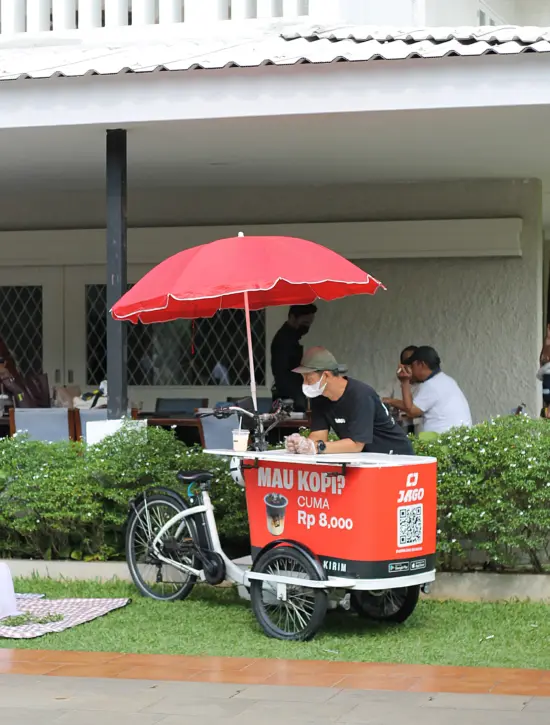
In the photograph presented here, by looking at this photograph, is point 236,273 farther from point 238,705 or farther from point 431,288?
point 431,288

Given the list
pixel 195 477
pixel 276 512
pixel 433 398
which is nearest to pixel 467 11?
pixel 433 398

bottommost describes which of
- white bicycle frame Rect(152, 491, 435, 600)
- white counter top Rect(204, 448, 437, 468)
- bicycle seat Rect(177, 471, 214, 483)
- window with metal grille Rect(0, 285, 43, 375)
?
white bicycle frame Rect(152, 491, 435, 600)

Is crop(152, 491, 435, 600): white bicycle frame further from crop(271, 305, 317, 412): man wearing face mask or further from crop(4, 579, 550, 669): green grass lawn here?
crop(271, 305, 317, 412): man wearing face mask

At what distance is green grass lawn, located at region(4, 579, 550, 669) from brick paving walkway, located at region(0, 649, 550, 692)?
146 millimetres

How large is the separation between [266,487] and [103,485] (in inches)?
70.7

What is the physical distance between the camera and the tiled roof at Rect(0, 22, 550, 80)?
25.9 feet

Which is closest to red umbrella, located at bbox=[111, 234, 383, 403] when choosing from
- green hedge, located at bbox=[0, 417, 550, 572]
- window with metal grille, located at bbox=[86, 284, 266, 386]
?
green hedge, located at bbox=[0, 417, 550, 572]

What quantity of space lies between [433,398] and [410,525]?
100 inches

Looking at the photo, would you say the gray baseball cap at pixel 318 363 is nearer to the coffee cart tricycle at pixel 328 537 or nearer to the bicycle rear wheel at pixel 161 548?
the coffee cart tricycle at pixel 328 537

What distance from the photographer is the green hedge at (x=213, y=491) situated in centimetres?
731

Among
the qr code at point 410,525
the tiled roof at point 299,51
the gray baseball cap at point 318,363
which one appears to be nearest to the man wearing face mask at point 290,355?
the tiled roof at point 299,51

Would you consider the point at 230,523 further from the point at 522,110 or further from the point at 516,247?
the point at 516,247

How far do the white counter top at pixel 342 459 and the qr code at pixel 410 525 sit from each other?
9.7 inches

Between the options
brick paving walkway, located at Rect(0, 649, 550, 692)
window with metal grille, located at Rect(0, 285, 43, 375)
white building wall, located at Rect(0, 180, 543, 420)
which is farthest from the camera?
window with metal grille, located at Rect(0, 285, 43, 375)
